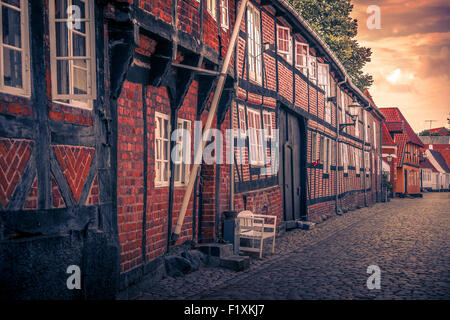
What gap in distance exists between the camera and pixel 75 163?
5.10 metres

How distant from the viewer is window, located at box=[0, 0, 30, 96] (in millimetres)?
4250

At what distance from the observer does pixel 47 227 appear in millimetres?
4590

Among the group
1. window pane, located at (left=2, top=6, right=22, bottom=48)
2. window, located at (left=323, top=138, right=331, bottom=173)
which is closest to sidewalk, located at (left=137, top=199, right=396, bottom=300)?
window pane, located at (left=2, top=6, right=22, bottom=48)

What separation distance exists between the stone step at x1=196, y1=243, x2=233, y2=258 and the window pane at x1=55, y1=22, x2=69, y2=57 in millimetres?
4529

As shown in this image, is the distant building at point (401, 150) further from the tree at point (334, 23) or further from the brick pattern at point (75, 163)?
the brick pattern at point (75, 163)

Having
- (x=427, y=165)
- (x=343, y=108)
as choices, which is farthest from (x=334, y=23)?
(x=427, y=165)

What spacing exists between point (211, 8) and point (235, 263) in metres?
4.70

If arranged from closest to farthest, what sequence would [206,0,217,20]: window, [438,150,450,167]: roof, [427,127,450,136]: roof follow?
[206,0,217,20]: window → [438,150,450,167]: roof → [427,127,450,136]: roof

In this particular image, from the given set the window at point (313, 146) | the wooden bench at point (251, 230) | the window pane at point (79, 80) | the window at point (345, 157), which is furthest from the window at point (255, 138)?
the window at point (345, 157)

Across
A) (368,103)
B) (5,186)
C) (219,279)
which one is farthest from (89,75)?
(368,103)

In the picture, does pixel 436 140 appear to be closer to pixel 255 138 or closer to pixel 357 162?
pixel 357 162

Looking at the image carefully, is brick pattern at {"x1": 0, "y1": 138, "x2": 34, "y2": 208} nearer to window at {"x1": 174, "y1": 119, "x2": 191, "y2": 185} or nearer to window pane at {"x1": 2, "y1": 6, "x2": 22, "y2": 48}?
window pane at {"x1": 2, "y1": 6, "x2": 22, "y2": 48}

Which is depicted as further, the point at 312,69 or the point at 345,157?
the point at 345,157

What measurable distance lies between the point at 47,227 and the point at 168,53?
3460mm
